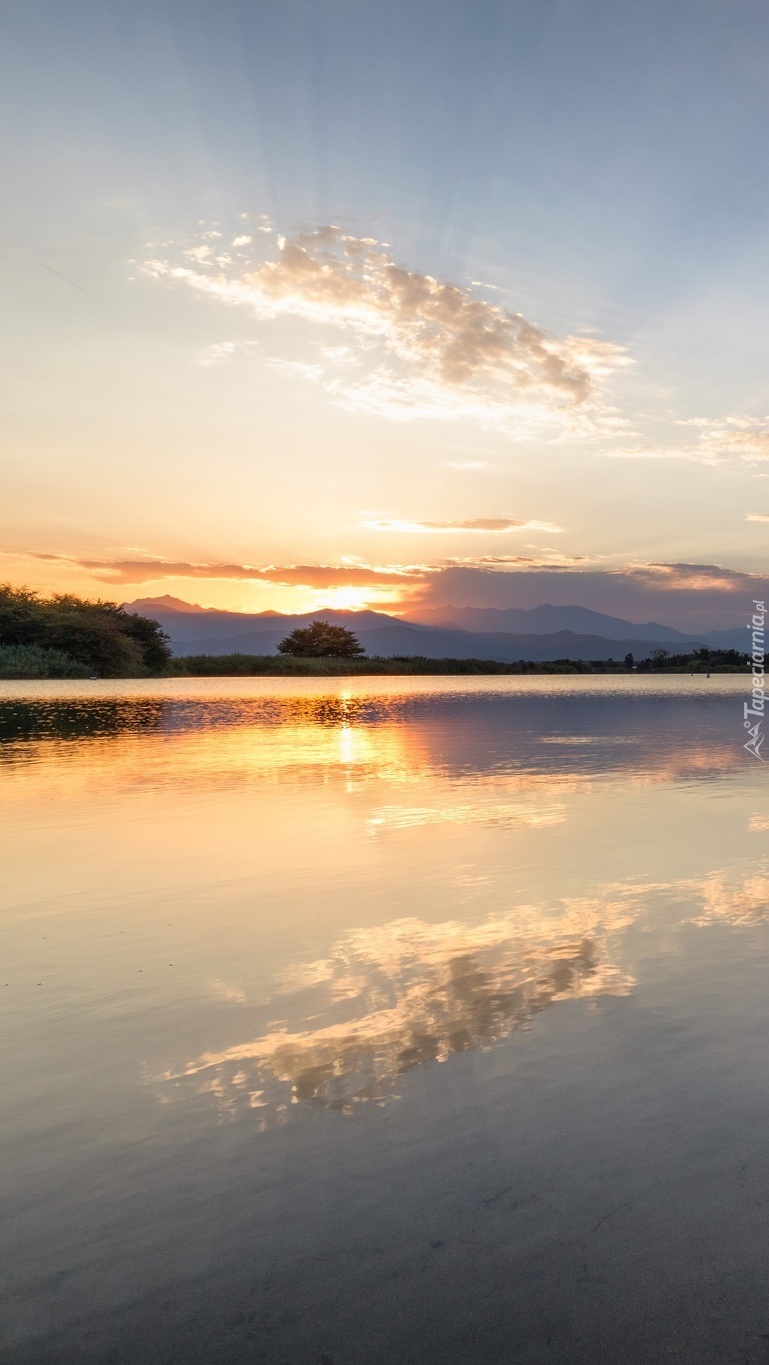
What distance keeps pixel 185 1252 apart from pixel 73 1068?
2044 millimetres

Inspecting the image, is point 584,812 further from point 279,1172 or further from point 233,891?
point 279,1172

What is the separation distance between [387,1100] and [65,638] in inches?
3451

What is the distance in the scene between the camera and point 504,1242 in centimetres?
370

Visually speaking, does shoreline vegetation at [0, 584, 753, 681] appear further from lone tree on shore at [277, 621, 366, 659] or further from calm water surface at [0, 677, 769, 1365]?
calm water surface at [0, 677, 769, 1365]

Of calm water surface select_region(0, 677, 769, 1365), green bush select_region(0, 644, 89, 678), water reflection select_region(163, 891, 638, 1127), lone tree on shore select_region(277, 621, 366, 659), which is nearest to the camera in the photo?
calm water surface select_region(0, 677, 769, 1365)

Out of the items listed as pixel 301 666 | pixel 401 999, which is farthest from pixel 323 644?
pixel 401 999

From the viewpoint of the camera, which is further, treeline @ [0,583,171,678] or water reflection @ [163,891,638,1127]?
treeline @ [0,583,171,678]

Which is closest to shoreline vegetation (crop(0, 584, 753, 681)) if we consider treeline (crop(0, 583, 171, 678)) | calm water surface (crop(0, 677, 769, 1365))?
treeline (crop(0, 583, 171, 678))

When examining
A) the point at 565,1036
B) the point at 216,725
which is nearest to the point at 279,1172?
the point at 565,1036

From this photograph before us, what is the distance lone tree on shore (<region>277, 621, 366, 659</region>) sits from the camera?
136 m

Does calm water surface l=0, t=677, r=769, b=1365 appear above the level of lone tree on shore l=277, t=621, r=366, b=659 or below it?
below

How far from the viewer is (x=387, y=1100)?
489 centimetres

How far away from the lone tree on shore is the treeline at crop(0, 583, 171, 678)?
44.0 meters

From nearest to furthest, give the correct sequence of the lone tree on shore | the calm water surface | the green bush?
the calm water surface
the green bush
the lone tree on shore
